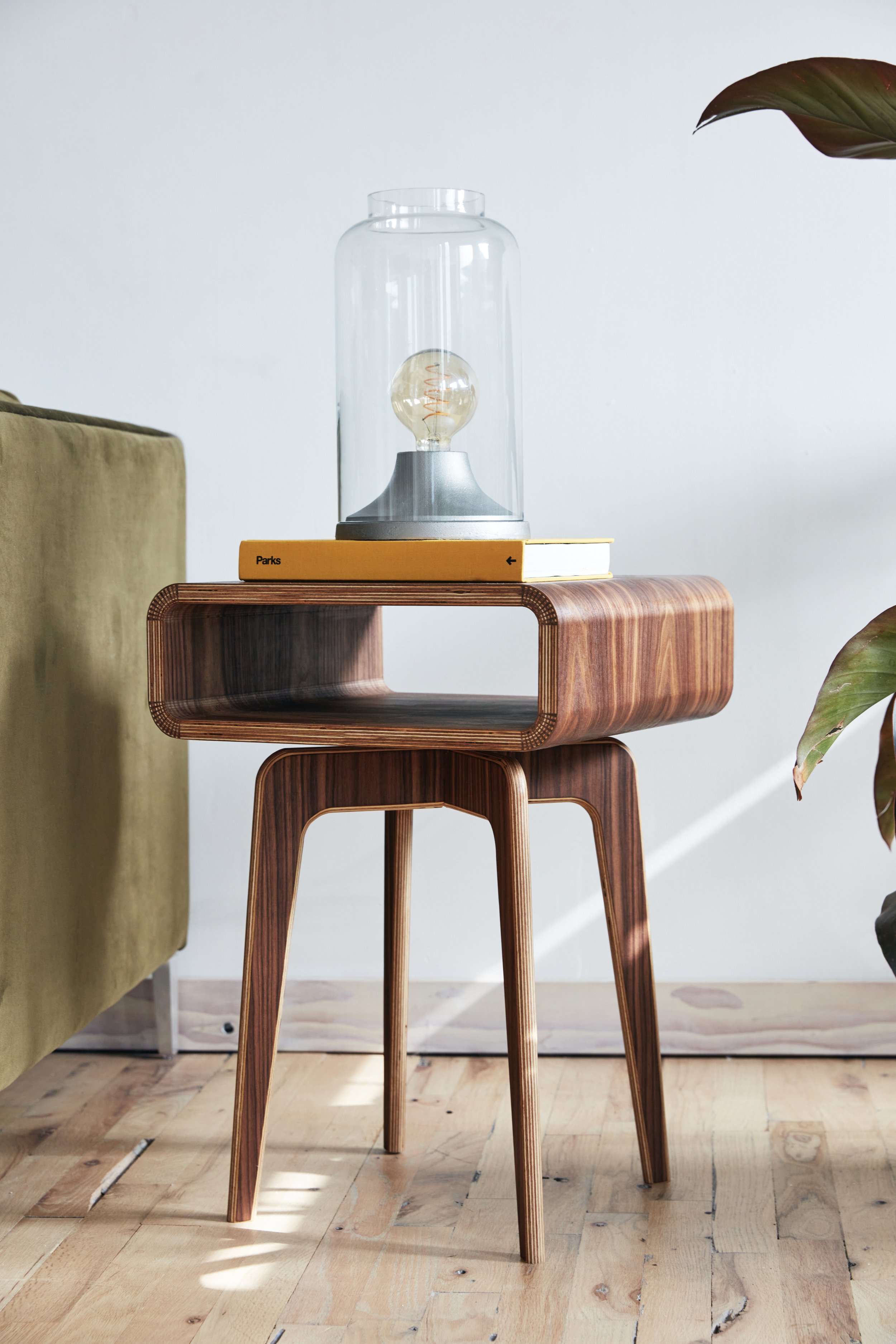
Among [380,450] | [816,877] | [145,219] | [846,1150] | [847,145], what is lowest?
[846,1150]

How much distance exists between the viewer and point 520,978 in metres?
1.11

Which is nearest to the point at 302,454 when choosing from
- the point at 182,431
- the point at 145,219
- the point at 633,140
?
the point at 182,431

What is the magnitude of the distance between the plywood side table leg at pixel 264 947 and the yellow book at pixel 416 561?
0.58ft

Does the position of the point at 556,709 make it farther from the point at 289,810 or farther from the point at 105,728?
the point at 105,728

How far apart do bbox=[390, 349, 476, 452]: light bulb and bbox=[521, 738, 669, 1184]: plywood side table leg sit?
1.05 feet

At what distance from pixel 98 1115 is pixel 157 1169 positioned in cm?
18

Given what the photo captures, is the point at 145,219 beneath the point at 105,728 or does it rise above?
above

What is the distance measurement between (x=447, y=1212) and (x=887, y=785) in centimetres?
56

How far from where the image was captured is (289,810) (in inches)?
47.1

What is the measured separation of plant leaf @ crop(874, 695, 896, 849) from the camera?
1083 millimetres

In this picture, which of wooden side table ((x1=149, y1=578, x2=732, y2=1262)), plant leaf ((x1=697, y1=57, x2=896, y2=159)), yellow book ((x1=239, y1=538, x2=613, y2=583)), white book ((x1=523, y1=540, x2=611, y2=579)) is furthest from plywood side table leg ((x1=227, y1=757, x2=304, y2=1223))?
plant leaf ((x1=697, y1=57, x2=896, y2=159))

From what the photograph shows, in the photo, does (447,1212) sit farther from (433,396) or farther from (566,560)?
(433,396)

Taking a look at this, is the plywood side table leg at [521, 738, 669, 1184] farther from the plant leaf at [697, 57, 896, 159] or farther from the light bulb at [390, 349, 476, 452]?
the plant leaf at [697, 57, 896, 159]

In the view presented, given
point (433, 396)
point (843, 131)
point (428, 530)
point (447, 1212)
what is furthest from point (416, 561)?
point (447, 1212)
